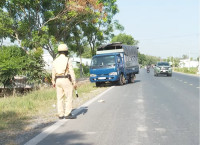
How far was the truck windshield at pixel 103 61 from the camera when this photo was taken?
19.0 metres

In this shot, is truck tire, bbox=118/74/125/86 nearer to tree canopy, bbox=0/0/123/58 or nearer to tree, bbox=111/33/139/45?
tree canopy, bbox=0/0/123/58

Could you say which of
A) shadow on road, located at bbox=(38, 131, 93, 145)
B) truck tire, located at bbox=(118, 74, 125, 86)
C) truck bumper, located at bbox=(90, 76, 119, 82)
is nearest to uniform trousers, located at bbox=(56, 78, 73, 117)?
shadow on road, located at bbox=(38, 131, 93, 145)

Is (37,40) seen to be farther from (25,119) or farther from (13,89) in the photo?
(25,119)

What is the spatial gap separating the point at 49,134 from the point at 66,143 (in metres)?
0.81

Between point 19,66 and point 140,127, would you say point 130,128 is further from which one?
point 19,66

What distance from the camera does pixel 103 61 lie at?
63.1 feet

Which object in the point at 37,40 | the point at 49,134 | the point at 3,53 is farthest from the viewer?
the point at 37,40

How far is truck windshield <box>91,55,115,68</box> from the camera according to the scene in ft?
62.2

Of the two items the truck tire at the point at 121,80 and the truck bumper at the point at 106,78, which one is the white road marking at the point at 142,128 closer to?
the truck bumper at the point at 106,78

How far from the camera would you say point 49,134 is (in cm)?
557

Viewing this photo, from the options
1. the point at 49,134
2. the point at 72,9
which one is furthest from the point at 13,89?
the point at 49,134

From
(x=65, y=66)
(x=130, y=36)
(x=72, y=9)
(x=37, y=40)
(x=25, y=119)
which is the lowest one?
(x=25, y=119)

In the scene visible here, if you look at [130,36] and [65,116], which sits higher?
[130,36]

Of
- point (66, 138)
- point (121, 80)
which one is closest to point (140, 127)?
point (66, 138)
